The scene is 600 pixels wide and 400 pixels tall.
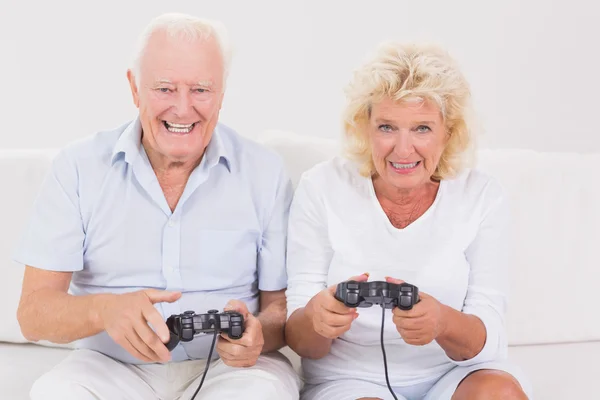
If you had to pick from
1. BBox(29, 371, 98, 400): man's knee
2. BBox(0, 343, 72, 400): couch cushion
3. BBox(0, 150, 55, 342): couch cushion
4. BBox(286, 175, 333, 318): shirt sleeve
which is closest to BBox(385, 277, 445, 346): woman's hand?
BBox(286, 175, 333, 318): shirt sleeve

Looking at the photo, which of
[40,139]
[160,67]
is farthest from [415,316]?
[40,139]

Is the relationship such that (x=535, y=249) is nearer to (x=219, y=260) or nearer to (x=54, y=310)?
(x=219, y=260)

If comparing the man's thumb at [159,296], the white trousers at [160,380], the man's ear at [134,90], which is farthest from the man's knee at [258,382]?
the man's ear at [134,90]

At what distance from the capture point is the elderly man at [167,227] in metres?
1.74

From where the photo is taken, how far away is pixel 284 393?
66.2 inches

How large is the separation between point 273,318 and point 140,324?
350 mm

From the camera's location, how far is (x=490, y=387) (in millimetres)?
1642

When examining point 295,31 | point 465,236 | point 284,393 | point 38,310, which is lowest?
point 284,393

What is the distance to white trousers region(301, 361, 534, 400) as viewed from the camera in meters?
1.72

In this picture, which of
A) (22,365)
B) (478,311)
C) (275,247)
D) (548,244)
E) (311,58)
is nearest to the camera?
(478,311)

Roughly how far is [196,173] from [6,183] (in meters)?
0.64

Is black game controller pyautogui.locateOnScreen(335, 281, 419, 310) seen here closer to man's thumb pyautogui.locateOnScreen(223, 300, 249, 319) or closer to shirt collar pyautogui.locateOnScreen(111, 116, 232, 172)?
man's thumb pyautogui.locateOnScreen(223, 300, 249, 319)

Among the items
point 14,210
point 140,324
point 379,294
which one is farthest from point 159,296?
point 14,210

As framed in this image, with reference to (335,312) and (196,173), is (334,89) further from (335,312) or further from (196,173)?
(335,312)
